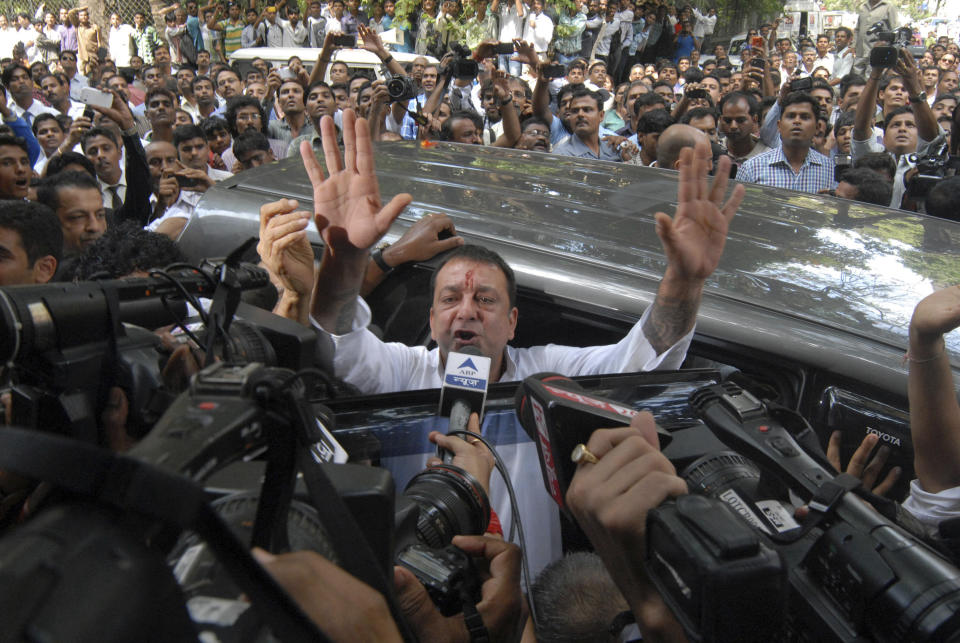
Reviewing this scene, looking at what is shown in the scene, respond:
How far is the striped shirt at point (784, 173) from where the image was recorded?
5016 millimetres

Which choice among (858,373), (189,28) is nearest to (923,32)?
(189,28)

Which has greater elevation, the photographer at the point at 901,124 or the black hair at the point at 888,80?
the black hair at the point at 888,80

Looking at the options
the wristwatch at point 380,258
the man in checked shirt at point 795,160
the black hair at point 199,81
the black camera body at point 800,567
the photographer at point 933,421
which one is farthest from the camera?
the black hair at point 199,81

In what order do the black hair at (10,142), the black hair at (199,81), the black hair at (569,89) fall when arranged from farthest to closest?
the black hair at (199,81) → the black hair at (569,89) → the black hair at (10,142)

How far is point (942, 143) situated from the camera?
17.5 ft

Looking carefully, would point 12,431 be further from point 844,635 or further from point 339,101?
point 339,101

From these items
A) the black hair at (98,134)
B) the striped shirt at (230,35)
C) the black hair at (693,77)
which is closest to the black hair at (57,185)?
the black hair at (98,134)

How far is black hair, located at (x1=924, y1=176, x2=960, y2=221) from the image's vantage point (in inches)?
136

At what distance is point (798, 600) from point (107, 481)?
0.81 metres

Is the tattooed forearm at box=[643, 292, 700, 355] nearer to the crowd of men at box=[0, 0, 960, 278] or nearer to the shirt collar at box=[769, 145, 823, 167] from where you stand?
the crowd of men at box=[0, 0, 960, 278]

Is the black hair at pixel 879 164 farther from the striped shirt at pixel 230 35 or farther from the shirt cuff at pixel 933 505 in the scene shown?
the striped shirt at pixel 230 35

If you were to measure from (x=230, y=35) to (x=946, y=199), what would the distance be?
12.4 m

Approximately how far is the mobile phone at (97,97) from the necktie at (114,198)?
0.84 metres

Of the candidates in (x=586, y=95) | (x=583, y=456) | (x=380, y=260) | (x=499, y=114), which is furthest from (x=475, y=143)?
(x=583, y=456)
